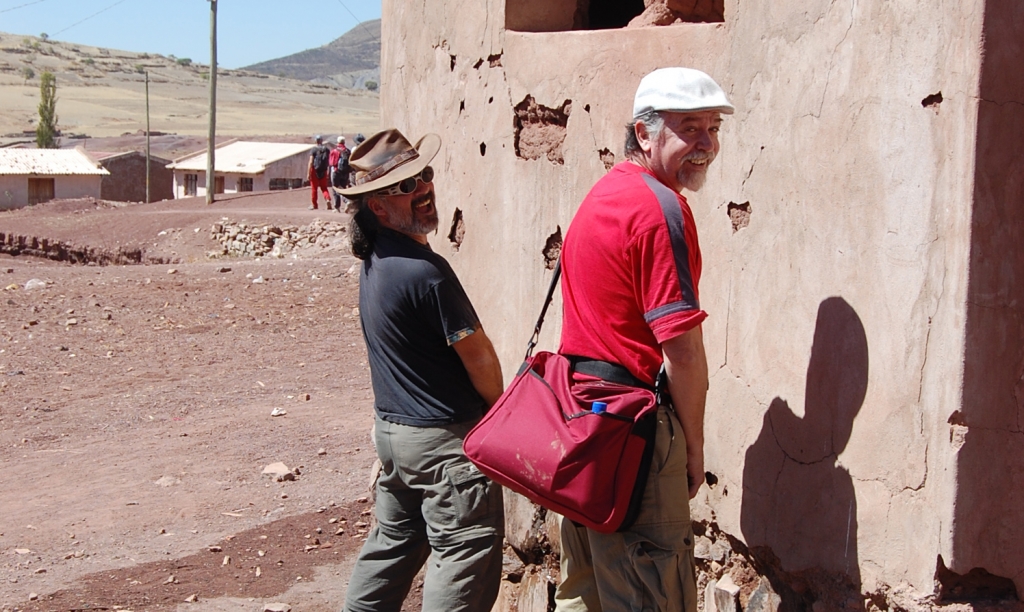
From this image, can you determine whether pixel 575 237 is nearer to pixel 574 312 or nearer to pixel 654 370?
pixel 574 312

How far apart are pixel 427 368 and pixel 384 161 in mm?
655

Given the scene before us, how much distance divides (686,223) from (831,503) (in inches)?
35.2

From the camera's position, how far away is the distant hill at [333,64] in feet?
529

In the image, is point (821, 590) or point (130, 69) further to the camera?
point (130, 69)

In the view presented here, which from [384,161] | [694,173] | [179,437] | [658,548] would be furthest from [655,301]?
[179,437]

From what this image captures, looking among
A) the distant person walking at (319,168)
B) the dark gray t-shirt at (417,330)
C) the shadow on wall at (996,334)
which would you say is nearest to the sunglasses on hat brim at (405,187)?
the dark gray t-shirt at (417,330)

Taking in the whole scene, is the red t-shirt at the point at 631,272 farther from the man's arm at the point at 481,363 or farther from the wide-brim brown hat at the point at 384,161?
the wide-brim brown hat at the point at 384,161

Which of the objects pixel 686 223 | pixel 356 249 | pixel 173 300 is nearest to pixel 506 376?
pixel 356 249

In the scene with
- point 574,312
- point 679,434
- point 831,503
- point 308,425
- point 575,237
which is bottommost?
point 308,425

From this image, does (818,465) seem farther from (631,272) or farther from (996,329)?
(631,272)

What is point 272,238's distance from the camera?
826 inches

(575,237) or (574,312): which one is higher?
(575,237)

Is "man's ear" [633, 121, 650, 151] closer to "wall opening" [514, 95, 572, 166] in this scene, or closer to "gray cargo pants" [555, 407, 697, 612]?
"gray cargo pants" [555, 407, 697, 612]

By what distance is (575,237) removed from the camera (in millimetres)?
2734
